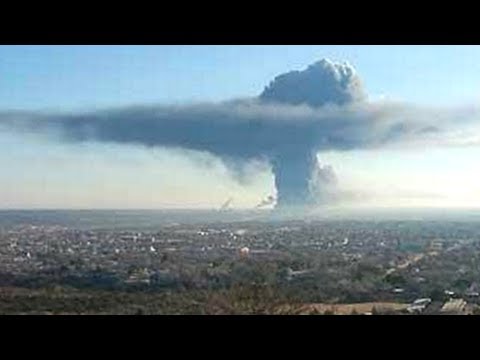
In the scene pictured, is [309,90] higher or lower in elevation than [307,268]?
higher

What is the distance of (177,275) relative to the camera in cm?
292

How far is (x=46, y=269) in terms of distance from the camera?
2869mm

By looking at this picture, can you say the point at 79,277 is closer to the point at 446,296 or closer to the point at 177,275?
the point at 177,275
